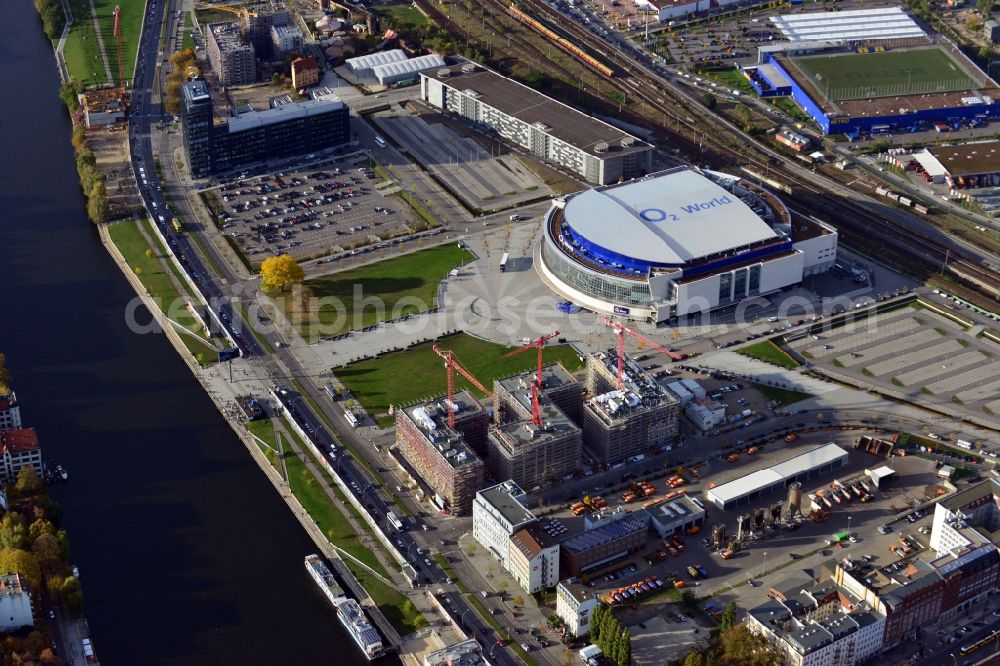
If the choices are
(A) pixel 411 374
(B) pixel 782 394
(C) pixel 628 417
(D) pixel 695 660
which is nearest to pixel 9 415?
(A) pixel 411 374

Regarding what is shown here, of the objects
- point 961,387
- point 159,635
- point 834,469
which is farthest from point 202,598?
point 961,387

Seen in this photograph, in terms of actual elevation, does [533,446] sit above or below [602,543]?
above

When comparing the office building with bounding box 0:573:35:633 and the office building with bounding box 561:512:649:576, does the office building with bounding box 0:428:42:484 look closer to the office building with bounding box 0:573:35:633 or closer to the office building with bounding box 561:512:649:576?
the office building with bounding box 0:573:35:633

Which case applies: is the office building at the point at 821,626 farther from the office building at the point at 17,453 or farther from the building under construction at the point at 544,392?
the office building at the point at 17,453

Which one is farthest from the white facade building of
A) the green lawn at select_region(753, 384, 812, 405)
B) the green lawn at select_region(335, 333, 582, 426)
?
the green lawn at select_region(335, 333, 582, 426)

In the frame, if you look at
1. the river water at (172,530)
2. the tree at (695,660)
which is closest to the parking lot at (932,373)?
the tree at (695,660)

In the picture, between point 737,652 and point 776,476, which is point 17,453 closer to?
point 737,652
